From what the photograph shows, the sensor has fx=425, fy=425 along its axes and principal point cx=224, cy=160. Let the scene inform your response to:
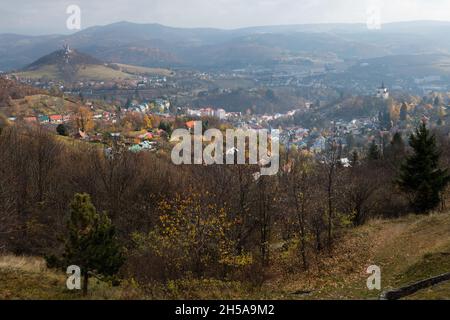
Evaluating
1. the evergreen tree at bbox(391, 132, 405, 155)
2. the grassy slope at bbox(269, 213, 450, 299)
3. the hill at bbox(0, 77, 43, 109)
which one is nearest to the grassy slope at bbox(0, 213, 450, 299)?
the grassy slope at bbox(269, 213, 450, 299)

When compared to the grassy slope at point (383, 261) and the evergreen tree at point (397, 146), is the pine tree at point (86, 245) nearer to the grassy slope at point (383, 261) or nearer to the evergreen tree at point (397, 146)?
the grassy slope at point (383, 261)

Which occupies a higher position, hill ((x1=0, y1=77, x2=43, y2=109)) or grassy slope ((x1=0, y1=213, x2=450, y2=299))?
hill ((x1=0, y1=77, x2=43, y2=109))

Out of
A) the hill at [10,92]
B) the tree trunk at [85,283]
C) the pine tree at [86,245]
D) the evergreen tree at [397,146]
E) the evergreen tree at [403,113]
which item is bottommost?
the evergreen tree at [403,113]

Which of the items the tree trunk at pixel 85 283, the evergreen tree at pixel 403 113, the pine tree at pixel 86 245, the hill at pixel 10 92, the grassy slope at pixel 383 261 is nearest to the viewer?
the tree trunk at pixel 85 283

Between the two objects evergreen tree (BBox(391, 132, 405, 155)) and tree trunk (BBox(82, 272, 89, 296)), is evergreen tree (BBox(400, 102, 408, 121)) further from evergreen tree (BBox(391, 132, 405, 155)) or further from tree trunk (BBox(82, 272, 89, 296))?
tree trunk (BBox(82, 272, 89, 296))

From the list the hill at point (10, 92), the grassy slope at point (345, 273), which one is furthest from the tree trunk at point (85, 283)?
the hill at point (10, 92)

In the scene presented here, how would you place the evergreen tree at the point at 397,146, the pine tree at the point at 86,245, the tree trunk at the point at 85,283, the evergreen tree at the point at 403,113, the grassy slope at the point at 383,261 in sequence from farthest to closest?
the evergreen tree at the point at 403,113, the evergreen tree at the point at 397,146, the grassy slope at the point at 383,261, the pine tree at the point at 86,245, the tree trunk at the point at 85,283
